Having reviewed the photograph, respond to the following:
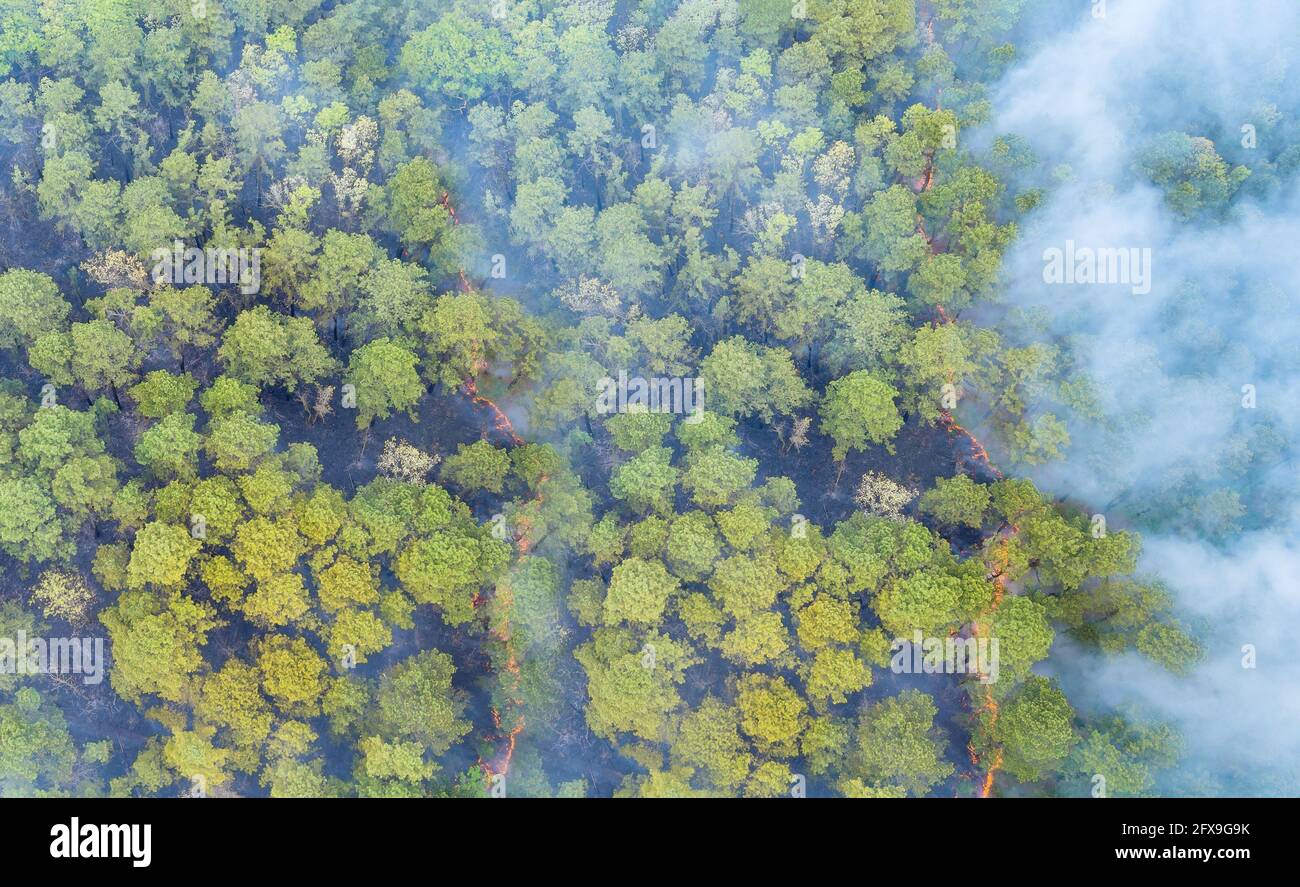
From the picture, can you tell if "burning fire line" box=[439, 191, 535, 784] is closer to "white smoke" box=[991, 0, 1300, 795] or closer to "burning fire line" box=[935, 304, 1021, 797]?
"burning fire line" box=[935, 304, 1021, 797]

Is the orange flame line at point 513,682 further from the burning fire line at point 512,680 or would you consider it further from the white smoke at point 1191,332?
the white smoke at point 1191,332

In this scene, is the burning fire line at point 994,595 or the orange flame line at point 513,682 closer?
the orange flame line at point 513,682

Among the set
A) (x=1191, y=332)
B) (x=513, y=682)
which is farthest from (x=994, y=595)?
(x=513, y=682)

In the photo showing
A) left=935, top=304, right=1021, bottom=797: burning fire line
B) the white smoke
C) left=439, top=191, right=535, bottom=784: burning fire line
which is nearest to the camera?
the white smoke

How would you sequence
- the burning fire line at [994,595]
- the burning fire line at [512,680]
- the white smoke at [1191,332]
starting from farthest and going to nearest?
1. the burning fire line at [994,595]
2. the burning fire line at [512,680]
3. the white smoke at [1191,332]

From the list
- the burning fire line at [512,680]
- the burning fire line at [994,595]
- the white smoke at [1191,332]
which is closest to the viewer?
the white smoke at [1191,332]

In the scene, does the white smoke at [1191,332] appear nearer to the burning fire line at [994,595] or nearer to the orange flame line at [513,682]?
the burning fire line at [994,595]

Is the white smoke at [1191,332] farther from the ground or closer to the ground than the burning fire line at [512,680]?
farther from the ground

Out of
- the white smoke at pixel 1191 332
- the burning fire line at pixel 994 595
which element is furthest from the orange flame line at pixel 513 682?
the white smoke at pixel 1191 332

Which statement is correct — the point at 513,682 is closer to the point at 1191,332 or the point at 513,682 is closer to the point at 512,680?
the point at 512,680

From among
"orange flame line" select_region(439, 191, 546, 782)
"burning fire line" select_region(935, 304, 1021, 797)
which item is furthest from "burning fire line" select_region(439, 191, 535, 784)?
"burning fire line" select_region(935, 304, 1021, 797)

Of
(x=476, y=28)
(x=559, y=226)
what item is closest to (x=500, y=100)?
(x=476, y=28)
